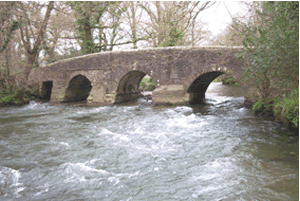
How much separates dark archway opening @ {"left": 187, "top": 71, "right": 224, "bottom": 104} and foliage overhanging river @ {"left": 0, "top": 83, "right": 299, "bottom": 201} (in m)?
5.67

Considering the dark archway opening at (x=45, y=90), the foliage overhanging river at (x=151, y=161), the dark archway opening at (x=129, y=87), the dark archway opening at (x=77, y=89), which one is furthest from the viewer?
the dark archway opening at (x=45, y=90)

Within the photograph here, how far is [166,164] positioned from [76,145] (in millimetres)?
3032

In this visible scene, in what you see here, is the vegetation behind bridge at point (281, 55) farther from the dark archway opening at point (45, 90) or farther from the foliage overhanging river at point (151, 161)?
the dark archway opening at point (45, 90)

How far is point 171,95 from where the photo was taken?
1423cm

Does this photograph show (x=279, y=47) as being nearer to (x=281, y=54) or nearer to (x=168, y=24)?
(x=281, y=54)

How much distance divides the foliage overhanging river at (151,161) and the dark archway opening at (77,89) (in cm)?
849

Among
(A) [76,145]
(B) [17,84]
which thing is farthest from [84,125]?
(B) [17,84]

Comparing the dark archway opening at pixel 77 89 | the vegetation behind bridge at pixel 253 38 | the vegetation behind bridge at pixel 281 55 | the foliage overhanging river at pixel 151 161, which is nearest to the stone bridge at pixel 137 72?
the dark archway opening at pixel 77 89

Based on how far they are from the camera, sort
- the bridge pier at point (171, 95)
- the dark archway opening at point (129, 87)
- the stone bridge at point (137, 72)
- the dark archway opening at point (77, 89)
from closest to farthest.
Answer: the stone bridge at point (137, 72) → the bridge pier at point (171, 95) → the dark archway opening at point (129, 87) → the dark archway opening at point (77, 89)

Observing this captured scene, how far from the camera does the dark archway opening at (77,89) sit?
18.1 meters

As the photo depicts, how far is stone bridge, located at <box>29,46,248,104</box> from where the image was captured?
13.0 m

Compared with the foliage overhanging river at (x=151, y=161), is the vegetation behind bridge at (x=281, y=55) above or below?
above

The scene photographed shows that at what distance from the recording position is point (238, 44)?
11.8 m

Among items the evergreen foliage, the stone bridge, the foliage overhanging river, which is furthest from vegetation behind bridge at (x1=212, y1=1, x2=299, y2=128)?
the stone bridge
